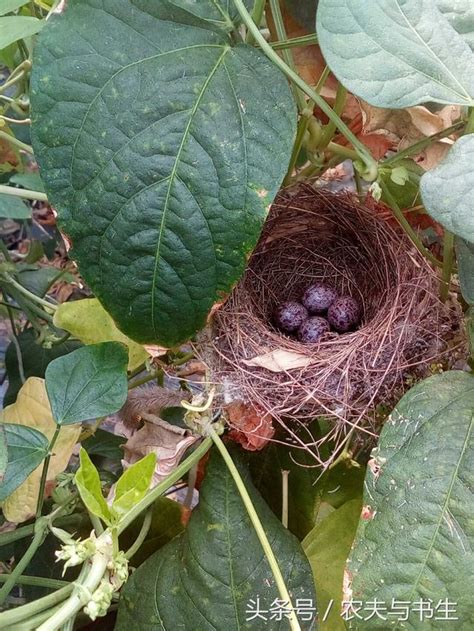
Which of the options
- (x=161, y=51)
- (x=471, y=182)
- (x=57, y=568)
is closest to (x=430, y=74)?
(x=471, y=182)

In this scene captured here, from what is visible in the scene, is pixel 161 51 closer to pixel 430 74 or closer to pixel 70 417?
pixel 430 74

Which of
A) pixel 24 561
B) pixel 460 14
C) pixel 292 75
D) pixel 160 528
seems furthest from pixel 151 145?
pixel 160 528

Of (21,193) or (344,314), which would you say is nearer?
(21,193)

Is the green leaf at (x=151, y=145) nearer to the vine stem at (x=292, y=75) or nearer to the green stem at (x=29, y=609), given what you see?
the vine stem at (x=292, y=75)

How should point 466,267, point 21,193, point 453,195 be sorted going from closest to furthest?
point 453,195, point 466,267, point 21,193

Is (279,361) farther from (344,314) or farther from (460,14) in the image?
(460,14)

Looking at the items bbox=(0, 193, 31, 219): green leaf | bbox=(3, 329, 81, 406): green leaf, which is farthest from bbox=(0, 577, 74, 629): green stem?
bbox=(3, 329, 81, 406): green leaf
